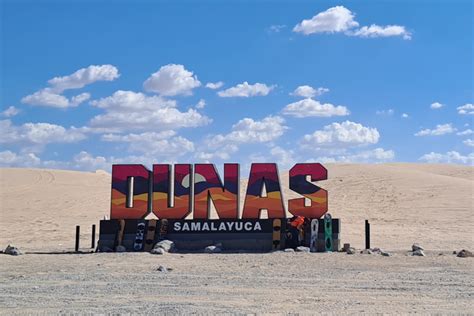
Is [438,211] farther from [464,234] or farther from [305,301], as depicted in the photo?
[305,301]

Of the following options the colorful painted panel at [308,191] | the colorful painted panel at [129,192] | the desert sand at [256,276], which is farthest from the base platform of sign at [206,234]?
the desert sand at [256,276]

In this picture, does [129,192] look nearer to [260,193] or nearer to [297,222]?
[260,193]

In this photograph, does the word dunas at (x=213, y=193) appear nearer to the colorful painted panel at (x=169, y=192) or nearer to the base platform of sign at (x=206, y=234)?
the colorful painted panel at (x=169, y=192)

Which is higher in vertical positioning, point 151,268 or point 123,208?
point 123,208

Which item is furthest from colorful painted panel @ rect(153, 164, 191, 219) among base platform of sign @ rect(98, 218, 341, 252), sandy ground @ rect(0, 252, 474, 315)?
sandy ground @ rect(0, 252, 474, 315)

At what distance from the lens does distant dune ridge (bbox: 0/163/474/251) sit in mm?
28984

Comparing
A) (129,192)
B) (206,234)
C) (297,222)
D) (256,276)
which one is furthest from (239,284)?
(129,192)

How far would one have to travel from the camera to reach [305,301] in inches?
443

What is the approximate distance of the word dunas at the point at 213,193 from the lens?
77.5 feet

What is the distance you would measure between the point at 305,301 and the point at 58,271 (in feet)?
26.1

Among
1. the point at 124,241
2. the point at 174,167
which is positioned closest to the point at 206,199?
the point at 174,167

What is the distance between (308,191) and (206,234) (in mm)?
4286

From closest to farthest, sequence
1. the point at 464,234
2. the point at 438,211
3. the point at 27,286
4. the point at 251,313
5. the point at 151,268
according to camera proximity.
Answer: the point at 251,313 < the point at 27,286 < the point at 151,268 < the point at 464,234 < the point at 438,211

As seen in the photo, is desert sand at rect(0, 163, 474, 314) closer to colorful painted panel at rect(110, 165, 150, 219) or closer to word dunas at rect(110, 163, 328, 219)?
word dunas at rect(110, 163, 328, 219)
